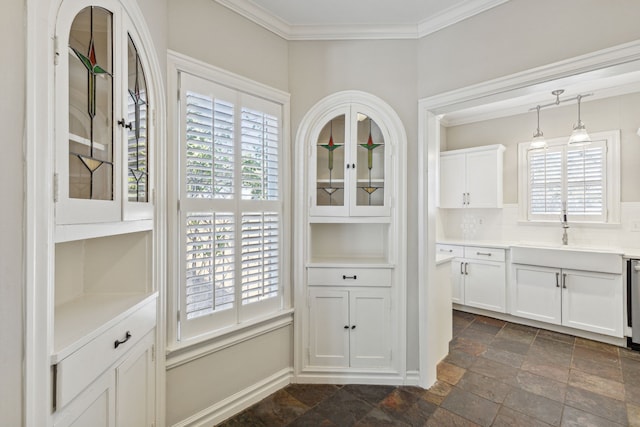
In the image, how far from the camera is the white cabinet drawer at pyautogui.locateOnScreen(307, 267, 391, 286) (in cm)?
242

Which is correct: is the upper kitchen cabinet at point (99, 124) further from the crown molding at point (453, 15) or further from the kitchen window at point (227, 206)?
the crown molding at point (453, 15)

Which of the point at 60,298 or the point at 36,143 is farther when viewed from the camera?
the point at 60,298

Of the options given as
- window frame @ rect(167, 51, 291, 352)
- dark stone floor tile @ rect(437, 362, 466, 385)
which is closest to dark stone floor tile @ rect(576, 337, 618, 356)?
dark stone floor tile @ rect(437, 362, 466, 385)

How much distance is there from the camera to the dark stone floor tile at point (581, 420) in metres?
1.97

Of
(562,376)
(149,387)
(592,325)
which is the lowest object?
(562,376)

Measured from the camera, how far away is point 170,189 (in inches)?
69.2

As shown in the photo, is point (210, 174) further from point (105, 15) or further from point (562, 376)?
point (562, 376)

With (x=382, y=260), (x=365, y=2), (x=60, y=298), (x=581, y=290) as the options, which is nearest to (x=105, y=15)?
(x=60, y=298)

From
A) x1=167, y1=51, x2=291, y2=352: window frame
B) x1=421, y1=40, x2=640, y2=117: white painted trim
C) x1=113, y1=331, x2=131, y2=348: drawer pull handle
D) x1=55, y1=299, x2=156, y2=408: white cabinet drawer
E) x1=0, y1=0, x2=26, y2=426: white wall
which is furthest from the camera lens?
x1=167, y1=51, x2=291, y2=352: window frame

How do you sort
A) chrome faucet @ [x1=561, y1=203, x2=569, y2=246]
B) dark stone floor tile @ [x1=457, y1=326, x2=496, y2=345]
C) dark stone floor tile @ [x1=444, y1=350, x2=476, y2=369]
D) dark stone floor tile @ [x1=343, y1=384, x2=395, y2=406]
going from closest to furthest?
dark stone floor tile @ [x1=343, y1=384, x2=395, y2=406] → dark stone floor tile @ [x1=444, y1=350, x2=476, y2=369] → dark stone floor tile @ [x1=457, y1=326, x2=496, y2=345] → chrome faucet @ [x1=561, y1=203, x2=569, y2=246]

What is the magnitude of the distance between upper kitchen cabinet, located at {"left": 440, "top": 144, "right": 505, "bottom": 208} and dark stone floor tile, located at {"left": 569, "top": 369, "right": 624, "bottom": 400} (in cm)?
218

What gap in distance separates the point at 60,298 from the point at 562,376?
3640mm

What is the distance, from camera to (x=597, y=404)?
85.5 inches

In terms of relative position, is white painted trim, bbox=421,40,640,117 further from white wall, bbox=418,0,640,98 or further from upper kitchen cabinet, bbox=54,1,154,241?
upper kitchen cabinet, bbox=54,1,154,241
